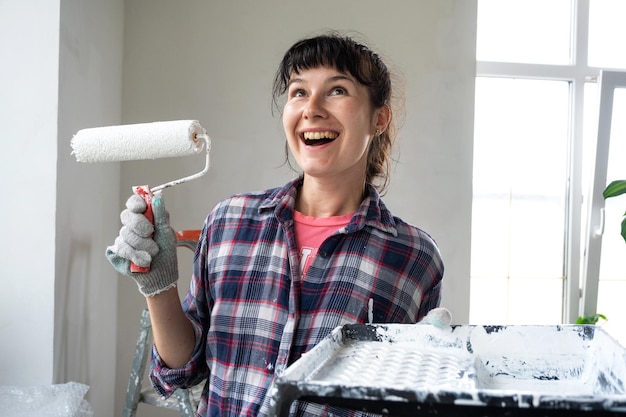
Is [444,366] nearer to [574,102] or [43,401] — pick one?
[43,401]

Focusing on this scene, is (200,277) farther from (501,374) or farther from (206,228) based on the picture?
(501,374)

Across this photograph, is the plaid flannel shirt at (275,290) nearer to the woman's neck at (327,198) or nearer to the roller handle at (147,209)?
the woman's neck at (327,198)

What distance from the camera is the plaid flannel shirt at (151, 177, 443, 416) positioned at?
1.10m

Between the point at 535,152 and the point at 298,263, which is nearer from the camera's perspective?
the point at 298,263

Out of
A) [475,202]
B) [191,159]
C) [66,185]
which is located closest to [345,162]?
[66,185]

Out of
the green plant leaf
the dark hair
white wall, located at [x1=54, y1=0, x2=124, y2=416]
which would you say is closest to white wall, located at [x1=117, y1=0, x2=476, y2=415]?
white wall, located at [x1=54, y1=0, x2=124, y2=416]

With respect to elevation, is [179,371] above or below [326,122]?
below

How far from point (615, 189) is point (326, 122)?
2137 millimetres

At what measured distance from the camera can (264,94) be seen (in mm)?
2832

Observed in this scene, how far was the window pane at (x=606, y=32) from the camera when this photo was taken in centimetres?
330

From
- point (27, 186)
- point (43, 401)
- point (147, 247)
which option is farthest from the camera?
point (27, 186)

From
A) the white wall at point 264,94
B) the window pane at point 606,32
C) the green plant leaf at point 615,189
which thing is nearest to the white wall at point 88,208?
the white wall at point 264,94

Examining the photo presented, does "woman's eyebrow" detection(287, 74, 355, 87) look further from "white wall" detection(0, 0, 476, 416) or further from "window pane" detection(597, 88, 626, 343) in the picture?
"window pane" detection(597, 88, 626, 343)

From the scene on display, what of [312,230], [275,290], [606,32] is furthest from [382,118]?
[606,32]
